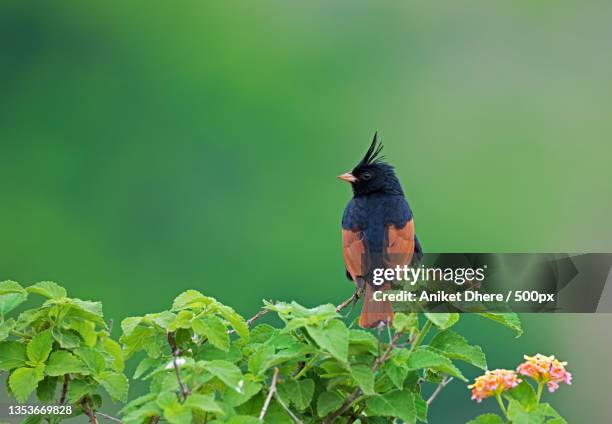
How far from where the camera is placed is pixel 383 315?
1623 mm

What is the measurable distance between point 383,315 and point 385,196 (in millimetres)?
845

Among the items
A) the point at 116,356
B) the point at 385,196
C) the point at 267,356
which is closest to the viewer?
the point at 267,356

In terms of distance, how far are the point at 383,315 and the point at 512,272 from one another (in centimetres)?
27

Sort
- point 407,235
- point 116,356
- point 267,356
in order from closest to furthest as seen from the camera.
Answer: point 267,356
point 116,356
point 407,235

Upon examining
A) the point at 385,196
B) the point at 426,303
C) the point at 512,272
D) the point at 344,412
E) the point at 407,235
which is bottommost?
the point at 344,412

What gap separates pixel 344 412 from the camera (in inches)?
48.3

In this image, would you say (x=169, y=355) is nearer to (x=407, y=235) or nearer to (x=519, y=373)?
(x=519, y=373)

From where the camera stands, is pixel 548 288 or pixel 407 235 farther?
pixel 407 235

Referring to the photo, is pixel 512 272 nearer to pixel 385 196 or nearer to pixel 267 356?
pixel 267 356

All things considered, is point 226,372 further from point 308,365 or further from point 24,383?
point 24,383

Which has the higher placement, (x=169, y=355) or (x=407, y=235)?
(x=407, y=235)

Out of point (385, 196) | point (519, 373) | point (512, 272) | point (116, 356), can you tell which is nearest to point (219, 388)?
point (116, 356)

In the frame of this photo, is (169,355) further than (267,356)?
Yes

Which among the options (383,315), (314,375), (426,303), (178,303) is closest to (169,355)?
(178,303)
